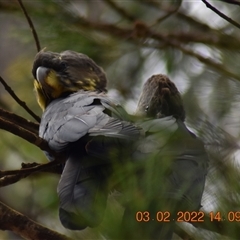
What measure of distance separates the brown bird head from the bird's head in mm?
212

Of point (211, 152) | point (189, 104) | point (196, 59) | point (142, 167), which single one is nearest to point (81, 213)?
point (142, 167)

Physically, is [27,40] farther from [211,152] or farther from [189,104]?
[211,152]

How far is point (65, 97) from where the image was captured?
200 centimetres

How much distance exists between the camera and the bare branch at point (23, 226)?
1.66 metres

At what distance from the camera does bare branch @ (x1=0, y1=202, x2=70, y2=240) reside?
166 centimetres

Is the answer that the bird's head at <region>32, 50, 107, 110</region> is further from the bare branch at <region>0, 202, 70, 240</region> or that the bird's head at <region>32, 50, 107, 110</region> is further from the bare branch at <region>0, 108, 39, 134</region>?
the bare branch at <region>0, 202, 70, 240</region>

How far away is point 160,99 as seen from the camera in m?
2.00

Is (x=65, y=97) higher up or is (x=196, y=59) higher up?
(x=196, y=59)

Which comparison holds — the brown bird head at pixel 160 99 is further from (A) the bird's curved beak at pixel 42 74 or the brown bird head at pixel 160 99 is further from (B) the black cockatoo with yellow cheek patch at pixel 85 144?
(A) the bird's curved beak at pixel 42 74

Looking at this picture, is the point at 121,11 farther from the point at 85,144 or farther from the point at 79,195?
the point at 79,195

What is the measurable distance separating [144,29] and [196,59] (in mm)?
274
